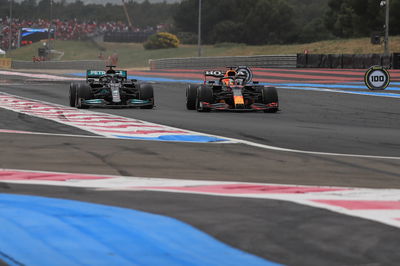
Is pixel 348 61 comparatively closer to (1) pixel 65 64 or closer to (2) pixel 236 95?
(2) pixel 236 95

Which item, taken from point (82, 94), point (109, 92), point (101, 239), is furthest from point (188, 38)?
point (101, 239)

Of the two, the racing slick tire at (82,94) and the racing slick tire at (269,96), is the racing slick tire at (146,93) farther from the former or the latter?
the racing slick tire at (269,96)

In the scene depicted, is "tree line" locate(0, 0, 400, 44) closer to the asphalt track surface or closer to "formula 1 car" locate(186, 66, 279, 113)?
"formula 1 car" locate(186, 66, 279, 113)

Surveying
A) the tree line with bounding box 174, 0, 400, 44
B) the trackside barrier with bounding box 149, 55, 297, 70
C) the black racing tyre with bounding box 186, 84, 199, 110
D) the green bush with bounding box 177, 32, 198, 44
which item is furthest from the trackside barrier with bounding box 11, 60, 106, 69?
the black racing tyre with bounding box 186, 84, 199, 110

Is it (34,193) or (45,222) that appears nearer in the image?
(45,222)

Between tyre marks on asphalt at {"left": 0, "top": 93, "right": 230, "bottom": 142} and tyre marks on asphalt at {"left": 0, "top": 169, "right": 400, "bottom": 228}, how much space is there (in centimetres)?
463

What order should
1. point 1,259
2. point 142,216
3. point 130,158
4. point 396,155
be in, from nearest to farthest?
point 1,259, point 142,216, point 130,158, point 396,155

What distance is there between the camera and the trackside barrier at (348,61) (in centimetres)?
4128

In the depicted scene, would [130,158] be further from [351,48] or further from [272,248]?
[351,48]

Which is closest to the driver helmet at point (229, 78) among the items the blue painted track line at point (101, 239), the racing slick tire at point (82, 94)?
the racing slick tire at point (82, 94)

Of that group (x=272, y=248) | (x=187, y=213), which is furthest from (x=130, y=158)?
(x=272, y=248)

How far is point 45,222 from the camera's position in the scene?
5473 millimetres

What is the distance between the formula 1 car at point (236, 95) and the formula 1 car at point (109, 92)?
1648 mm

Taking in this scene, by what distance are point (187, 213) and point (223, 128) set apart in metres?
8.81
